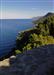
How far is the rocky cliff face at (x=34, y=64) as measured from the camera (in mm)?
2867

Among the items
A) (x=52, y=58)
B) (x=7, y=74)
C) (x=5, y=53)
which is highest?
(x=52, y=58)

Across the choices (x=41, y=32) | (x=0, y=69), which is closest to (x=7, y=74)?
(x=0, y=69)

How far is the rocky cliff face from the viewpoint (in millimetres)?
2867

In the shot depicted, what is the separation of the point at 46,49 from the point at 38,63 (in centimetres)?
50

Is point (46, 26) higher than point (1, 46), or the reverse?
point (46, 26)

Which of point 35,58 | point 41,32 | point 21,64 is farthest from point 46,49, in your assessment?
point 41,32

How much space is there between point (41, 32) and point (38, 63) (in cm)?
2180

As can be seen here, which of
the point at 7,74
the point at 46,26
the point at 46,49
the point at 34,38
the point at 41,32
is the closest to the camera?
the point at 7,74

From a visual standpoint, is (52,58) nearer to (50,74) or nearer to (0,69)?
(50,74)

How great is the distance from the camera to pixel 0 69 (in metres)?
3.34

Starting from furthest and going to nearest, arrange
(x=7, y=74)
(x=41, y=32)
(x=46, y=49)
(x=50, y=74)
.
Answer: (x=41, y=32) → (x=46, y=49) → (x=7, y=74) → (x=50, y=74)

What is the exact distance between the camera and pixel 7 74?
3.02 m

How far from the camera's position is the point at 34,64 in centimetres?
303

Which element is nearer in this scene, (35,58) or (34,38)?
(35,58)
